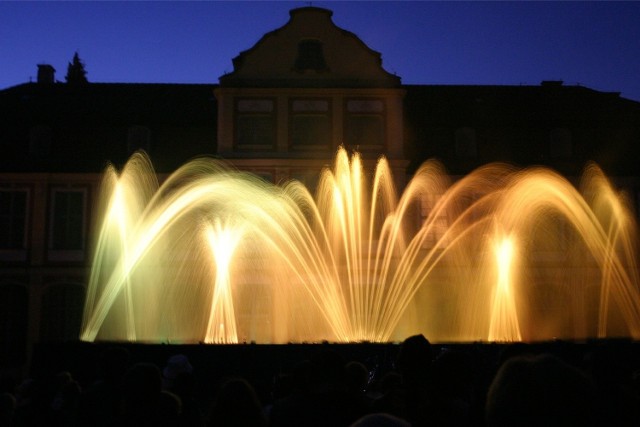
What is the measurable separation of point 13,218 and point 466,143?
19.9 meters

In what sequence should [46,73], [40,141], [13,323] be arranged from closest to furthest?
[13,323] < [40,141] < [46,73]

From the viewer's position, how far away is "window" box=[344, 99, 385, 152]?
29.6m

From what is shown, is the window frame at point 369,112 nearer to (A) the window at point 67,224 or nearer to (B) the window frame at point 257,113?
(B) the window frame at point 257,113

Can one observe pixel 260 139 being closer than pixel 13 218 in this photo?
Yes

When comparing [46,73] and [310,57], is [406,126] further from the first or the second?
[46,73]

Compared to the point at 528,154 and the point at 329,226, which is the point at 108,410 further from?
the point at 528,154

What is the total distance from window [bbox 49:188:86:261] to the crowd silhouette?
23.4m

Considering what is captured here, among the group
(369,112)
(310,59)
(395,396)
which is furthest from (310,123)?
(395,396)

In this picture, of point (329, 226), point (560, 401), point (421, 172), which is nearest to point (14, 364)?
point (329, 226)

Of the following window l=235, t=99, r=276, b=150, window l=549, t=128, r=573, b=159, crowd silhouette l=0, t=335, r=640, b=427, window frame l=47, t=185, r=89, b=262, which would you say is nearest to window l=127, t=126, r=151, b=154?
window frame l=47, t=185, r=89, b=262

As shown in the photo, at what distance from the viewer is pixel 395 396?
5.82 meters

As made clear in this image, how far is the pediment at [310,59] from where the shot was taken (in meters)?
29.8

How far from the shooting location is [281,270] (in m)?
27.9

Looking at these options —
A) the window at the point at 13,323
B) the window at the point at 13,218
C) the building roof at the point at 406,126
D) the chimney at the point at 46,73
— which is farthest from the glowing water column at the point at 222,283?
the chimney at the point at 46,73
